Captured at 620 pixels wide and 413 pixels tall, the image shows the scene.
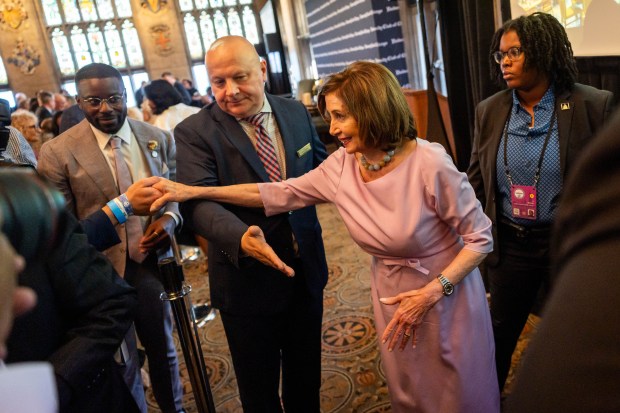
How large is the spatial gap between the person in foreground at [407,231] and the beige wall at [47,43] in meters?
22.5

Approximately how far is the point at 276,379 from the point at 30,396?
1.56m

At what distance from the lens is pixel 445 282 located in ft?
4.99

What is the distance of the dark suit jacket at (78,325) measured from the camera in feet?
4.00

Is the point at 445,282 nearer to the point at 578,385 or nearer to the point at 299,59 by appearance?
the point at 578,385

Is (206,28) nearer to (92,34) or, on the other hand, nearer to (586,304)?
(92,34)

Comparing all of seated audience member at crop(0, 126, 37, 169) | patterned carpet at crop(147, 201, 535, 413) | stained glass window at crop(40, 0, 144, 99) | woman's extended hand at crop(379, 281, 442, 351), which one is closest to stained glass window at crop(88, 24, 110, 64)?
stained glass window at crop(40, 0, 144, 99)

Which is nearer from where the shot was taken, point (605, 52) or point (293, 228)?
point (293, 228)

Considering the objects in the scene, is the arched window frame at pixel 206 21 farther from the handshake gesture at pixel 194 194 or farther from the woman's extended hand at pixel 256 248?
the woman's extended hand at pixel 256 248

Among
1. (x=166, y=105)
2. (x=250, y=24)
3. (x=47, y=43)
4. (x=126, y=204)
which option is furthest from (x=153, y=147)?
(x=47, y=43)

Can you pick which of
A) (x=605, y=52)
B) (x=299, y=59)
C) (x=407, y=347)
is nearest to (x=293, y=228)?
(x=407, y=347)

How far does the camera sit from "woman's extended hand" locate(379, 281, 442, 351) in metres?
1.50

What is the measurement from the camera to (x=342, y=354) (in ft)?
10.0

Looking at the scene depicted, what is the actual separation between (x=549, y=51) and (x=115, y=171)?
1.98 m

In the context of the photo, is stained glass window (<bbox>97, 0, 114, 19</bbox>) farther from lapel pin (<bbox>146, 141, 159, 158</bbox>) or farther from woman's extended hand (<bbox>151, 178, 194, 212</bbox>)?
woman's extended hand (<bbox>151, 178, 194, 212</bbox>)
